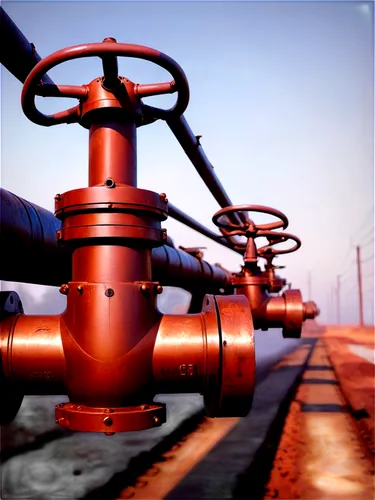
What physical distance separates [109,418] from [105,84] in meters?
1.06

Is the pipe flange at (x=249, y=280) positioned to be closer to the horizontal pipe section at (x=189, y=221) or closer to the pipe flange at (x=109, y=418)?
the horizontal pipe section at (x=189, y=221)

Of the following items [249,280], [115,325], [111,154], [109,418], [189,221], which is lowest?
[109,418]

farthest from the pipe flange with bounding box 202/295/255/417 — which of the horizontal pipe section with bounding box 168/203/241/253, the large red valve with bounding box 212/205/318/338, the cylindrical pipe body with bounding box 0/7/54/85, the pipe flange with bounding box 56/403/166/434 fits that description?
the horizontal pipe section with bounding box 168/203/241/253

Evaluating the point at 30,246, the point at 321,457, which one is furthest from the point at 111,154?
the point at 321,457

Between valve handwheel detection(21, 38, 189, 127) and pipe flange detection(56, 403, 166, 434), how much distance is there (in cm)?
99

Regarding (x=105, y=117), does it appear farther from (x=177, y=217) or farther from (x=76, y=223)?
(x=177, y=217)

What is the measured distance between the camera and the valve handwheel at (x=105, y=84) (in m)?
1.23

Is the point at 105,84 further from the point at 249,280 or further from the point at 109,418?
the point at 249,280

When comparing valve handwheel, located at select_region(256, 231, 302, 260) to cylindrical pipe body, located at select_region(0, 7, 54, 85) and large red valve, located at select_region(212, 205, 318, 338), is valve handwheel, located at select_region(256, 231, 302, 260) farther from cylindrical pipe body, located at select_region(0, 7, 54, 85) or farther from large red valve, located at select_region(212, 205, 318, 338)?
cylindrical pipe body, located at select_region(0, 7, 54, 85)

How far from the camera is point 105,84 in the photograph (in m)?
1.39

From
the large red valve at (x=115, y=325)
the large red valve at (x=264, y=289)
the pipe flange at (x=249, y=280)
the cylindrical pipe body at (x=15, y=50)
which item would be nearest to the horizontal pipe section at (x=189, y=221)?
the large red valve at (x=264, y=289)

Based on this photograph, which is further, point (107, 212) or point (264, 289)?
point (264, 289)

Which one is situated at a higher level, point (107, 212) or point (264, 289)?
point (107, 212)

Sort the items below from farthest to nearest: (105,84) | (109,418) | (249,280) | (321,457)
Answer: (321,457)
(249,280)
(105,84)
(109,418)
